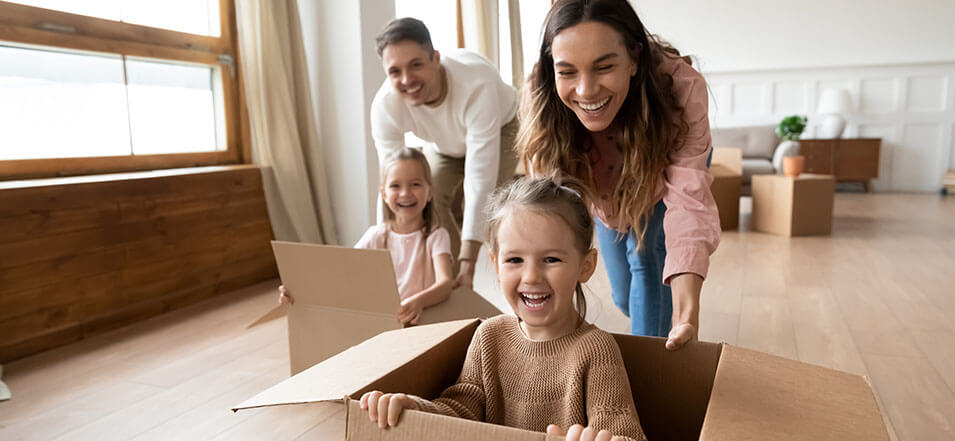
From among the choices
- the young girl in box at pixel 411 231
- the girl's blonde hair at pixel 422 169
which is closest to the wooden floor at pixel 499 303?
the young girl in box at pixel 411 231

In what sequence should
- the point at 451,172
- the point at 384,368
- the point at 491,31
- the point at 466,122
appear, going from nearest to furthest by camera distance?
1. the point at 384,368
2. the point at 466,122
3. the point at 451,172
4. the point at 491,31

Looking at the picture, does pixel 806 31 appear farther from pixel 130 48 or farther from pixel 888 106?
pixel 130 48

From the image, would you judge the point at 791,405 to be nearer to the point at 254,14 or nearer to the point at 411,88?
the point at 411,88

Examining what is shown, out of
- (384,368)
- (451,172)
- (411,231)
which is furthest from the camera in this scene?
(451,172)

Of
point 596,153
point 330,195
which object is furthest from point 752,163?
point 596,153

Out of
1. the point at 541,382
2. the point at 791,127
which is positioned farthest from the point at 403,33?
the point at 791,127

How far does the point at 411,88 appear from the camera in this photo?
2016 mm

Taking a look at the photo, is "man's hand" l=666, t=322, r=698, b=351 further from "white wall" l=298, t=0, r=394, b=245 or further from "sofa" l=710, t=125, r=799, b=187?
"sofa" l=710, t=125, r=799, b=187

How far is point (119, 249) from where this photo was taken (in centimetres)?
252

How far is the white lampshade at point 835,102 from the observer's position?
6.88 meters

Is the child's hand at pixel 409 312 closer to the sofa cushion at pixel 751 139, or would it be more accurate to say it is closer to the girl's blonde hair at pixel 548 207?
the girl's blonde hair at pixel 548 207

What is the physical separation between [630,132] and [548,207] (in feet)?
1.41

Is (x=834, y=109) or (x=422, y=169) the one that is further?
(x=834, y=109)

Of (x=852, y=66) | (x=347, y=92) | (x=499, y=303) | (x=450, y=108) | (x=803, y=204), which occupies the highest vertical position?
(x=852, y=66)
